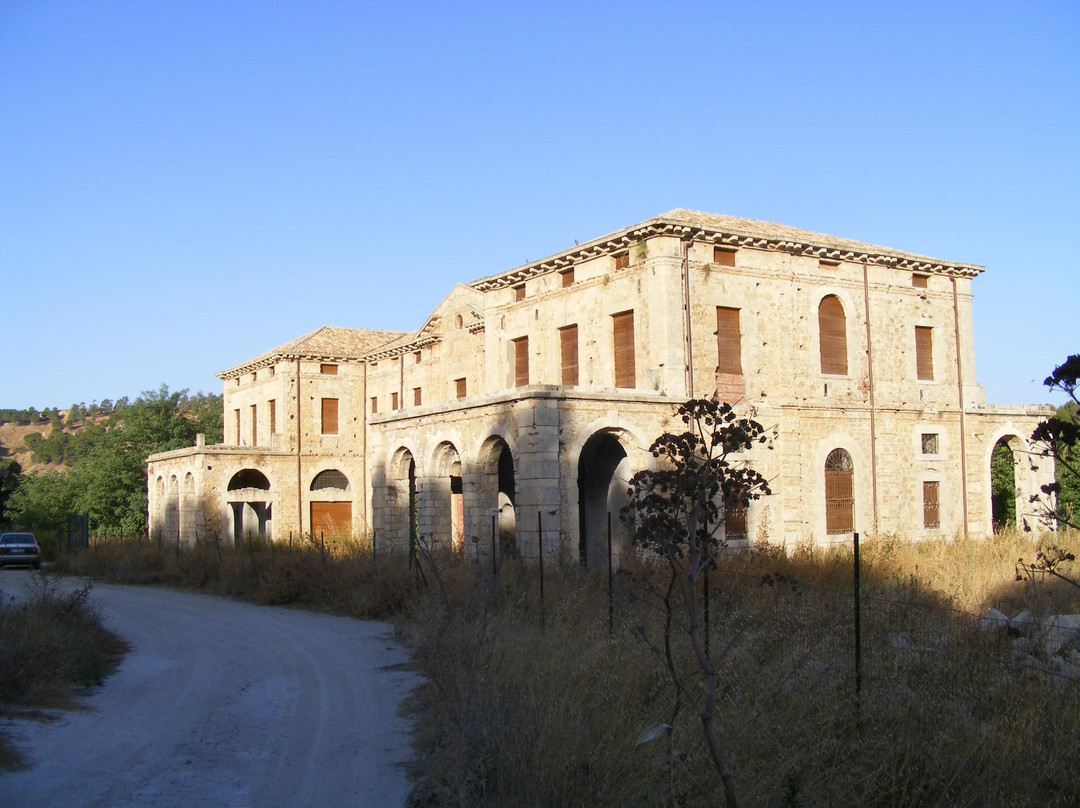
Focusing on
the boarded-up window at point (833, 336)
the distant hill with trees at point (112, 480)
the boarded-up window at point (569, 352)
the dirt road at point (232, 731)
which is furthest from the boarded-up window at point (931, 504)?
the distant hill with trees at point (112, 480)

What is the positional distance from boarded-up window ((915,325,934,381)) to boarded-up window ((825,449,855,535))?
3759 mm

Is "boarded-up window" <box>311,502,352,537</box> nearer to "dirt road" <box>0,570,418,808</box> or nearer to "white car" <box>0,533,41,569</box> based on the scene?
"white car" <box>0,533,41,569</box>

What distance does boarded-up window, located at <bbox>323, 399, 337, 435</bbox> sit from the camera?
3809 cm

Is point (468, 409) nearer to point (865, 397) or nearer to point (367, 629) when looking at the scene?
point (367, 629)

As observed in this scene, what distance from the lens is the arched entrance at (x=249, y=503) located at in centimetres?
3559

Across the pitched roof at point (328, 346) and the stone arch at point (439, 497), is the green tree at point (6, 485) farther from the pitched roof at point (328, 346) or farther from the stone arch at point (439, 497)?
the stone arch at point (439, 497)

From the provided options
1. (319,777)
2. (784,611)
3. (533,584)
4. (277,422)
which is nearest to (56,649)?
(319,777)

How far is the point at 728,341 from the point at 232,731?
16651 mm

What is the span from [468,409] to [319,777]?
14081 millimetres

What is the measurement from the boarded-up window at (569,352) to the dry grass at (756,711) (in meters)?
13.2

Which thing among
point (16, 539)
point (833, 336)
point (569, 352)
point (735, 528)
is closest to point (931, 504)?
point (833, 336)

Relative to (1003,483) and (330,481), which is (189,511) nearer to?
(330,481)

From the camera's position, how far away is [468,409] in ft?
69.5

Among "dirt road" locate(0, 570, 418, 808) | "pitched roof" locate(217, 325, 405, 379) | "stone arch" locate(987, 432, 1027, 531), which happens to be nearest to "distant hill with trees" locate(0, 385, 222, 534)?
"pitched roof" locate(217, 325, 405, 379)
